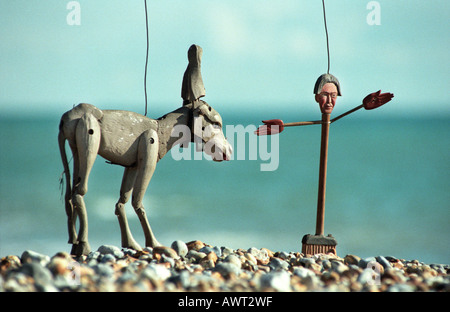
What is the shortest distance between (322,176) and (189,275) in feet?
10.2

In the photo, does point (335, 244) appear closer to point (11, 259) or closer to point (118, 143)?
point (118, 143)

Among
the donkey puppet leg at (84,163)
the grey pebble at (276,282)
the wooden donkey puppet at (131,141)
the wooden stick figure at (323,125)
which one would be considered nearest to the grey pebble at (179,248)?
the wooden donkey puppet at (131,141)

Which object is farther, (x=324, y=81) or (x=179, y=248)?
(x=324, y=81)

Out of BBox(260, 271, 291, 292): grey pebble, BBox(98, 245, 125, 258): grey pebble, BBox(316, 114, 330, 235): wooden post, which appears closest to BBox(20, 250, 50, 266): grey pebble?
BBox(98, 245, 125, 258): grey pebble

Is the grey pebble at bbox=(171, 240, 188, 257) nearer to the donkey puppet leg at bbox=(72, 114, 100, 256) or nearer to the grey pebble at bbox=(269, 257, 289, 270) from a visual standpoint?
the donkey puppet leg at bbox=(72, 114, 100, 256)

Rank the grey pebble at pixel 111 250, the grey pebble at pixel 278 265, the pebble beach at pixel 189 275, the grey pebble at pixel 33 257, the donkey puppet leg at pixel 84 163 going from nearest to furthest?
the pebble beach at pixel 189 275
the grey pebble at pixel 33 257
the grey pebble at pixel 278 265
the grey pebble at pixel 111 250
the donkey puppet leg at pixel 84 163

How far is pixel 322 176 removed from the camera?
7.37 meters

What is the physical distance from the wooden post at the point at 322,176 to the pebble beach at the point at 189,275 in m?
1.00

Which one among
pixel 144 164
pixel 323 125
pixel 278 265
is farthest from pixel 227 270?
pixel 323 125

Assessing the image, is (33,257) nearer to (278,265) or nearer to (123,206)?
(123,206)

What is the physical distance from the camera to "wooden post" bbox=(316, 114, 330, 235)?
732 cm

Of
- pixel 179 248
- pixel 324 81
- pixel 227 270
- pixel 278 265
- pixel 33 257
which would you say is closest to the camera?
pixel 227 270

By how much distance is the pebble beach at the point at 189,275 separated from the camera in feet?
13.9

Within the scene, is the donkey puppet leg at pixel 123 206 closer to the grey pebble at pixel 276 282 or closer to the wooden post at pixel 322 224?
the wooden post at pixel 322 224
